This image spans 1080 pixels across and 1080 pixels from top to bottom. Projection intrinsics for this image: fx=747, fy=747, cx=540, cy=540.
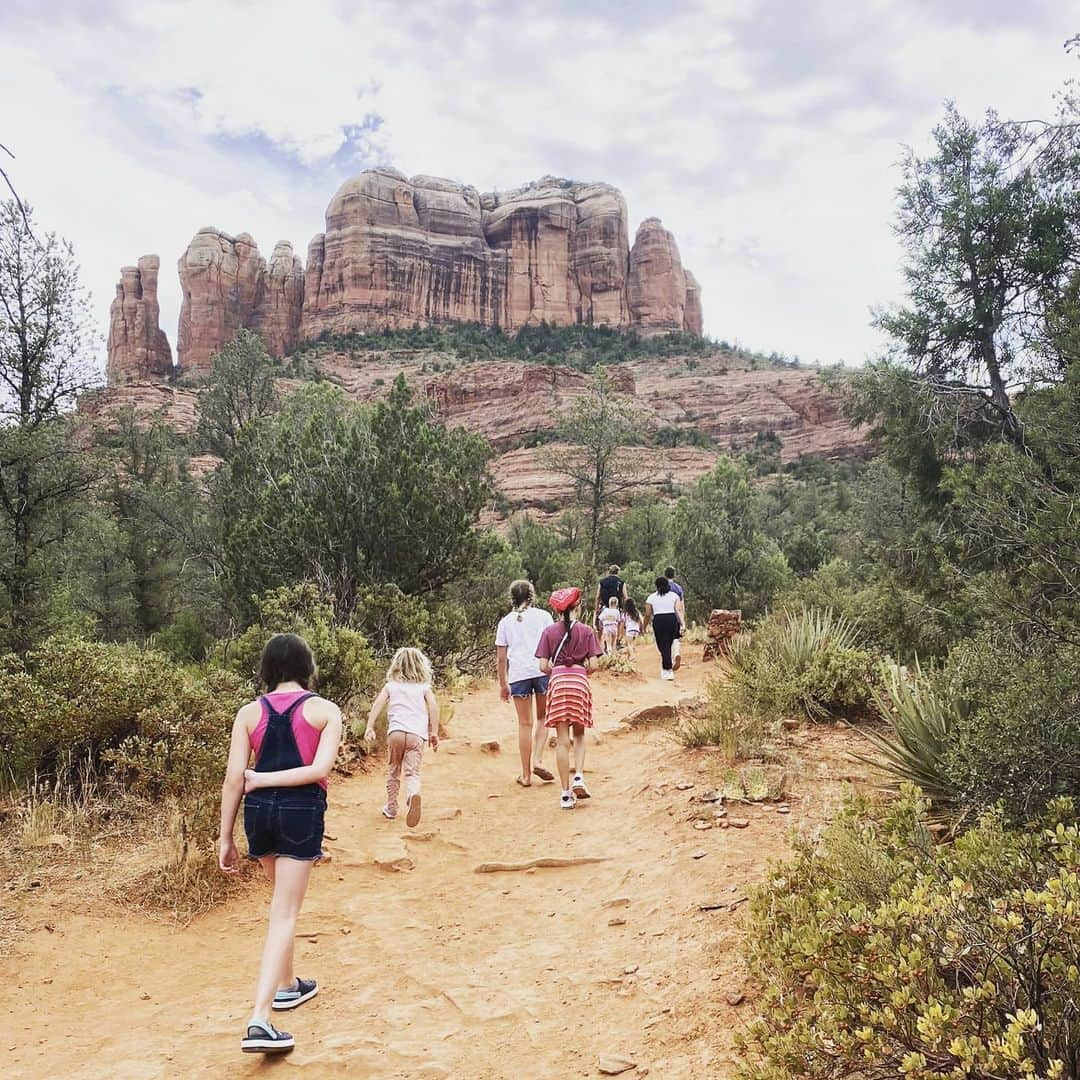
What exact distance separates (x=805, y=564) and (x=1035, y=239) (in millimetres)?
18309

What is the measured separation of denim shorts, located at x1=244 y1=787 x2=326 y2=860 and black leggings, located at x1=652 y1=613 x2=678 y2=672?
30.4 ft

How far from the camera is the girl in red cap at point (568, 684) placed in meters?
6.03

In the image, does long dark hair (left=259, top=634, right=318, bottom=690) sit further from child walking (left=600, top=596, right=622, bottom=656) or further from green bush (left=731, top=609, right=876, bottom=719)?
child walking (left=600, top=596, right=622, bottom=656)

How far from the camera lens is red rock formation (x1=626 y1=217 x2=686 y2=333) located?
310ft

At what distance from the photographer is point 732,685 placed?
762cm

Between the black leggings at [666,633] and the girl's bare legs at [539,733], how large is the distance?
14.2ft

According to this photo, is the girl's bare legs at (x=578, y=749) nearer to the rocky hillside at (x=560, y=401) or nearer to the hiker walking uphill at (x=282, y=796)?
the hiker walking uphill at (x=282, y=796)

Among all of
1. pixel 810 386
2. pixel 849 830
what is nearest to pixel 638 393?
pixel 810 386

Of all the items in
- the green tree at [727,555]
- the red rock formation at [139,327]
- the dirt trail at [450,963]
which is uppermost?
the red rock formation at [139,327]

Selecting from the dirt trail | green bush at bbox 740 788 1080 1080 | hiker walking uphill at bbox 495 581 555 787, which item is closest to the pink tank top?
the dirt trail

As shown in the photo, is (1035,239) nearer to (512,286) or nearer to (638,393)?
(638,393)

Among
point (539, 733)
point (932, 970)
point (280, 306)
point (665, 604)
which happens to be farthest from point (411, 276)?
point (932, 970)

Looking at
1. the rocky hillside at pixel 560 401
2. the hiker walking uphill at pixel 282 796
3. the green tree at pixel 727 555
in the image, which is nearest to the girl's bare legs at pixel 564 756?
the hiker walking uphill at pixel 282 796

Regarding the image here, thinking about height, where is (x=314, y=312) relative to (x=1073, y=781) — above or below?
above
